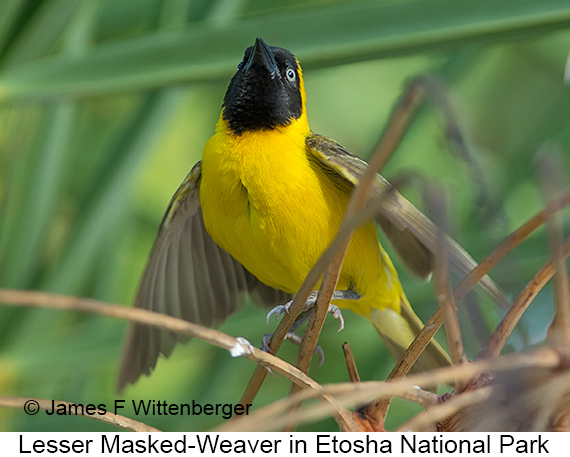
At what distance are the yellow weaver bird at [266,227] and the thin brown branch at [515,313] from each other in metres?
0.67

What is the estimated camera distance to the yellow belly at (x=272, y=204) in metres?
1.36

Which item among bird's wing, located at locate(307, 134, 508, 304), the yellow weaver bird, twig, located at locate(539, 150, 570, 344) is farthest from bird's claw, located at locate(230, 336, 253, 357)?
the yellow weaver bird

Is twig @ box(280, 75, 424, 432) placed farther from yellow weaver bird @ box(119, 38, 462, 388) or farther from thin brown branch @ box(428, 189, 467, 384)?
yellow weaver bird @ box(119, 38, 462, 388)

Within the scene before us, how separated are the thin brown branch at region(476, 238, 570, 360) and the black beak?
103 cm

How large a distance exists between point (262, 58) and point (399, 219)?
1.59 feet

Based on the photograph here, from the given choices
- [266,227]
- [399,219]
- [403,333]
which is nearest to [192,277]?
[266,227]

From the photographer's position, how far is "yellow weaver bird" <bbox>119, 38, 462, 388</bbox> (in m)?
1.37

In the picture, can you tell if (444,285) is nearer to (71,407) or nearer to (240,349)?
(240,349)

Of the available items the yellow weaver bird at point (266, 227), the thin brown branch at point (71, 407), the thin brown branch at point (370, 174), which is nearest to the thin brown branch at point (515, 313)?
the thin brown branch at point (370, 174)

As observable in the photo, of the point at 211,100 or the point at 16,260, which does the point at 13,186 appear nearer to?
the point at 16,260

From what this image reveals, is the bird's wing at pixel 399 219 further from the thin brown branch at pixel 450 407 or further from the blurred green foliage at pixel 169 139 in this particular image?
the thin brown branch at pixel 450 407

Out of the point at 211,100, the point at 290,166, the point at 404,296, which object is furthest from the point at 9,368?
the point at 211,100

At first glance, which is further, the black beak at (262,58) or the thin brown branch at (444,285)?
the black beak at (262,58)

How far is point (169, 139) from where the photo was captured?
2.32 m
